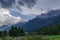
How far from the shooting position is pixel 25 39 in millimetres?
38344

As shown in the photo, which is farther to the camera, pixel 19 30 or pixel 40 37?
pixel 19 30

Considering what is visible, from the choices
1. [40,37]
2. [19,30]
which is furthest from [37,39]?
[19,30]

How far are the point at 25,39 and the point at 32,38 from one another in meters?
1.28

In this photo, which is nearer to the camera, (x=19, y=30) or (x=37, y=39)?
(x=37, y=39)

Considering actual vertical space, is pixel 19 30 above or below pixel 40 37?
above

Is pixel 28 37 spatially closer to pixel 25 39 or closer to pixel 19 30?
pixel 25 39

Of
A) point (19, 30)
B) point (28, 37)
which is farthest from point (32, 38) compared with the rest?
point (19, 30)

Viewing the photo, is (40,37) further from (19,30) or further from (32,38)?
(19,30)

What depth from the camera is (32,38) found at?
3878 centimetres

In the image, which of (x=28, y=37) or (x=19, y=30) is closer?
(x=28, y=37)

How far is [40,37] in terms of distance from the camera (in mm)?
38219

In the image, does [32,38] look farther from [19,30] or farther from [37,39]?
[19,30]

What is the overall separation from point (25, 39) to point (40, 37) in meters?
2.57

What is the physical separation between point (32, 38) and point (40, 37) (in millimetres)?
1476
